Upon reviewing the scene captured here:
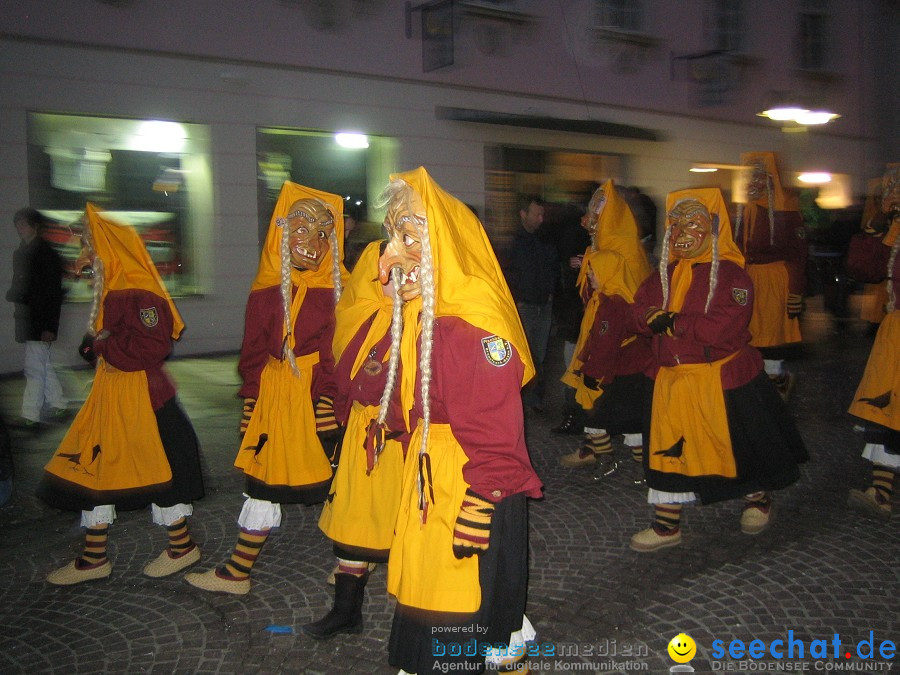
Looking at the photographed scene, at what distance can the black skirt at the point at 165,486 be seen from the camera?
432 centimetres

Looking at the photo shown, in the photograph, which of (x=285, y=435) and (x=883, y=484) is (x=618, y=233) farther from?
(x=285, y=435)

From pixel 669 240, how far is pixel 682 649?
93.5 inches

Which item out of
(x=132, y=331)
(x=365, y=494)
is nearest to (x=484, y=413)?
(x=365, y=494)

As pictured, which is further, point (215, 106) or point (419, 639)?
point (215, 106)

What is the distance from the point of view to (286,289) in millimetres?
4281

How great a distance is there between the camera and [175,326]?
184 inches

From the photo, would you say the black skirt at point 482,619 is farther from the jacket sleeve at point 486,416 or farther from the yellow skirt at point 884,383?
the yellow skirt at point 884,383

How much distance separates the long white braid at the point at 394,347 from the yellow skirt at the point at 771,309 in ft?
19.0

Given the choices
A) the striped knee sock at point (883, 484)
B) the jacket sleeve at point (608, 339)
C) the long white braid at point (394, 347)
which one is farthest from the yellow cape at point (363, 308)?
the striped knee sock at point (883, 484)

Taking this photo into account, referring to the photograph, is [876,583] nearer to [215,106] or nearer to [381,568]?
[381,568]

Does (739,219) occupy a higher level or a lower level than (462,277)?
higher

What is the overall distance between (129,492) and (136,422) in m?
0.37

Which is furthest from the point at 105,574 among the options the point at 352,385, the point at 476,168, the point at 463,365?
the point at 476,168

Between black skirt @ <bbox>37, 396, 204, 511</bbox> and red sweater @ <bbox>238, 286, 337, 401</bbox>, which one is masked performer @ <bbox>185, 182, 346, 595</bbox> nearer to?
red sweater @ <bbox>238, 286, 337, 401</bbox>
